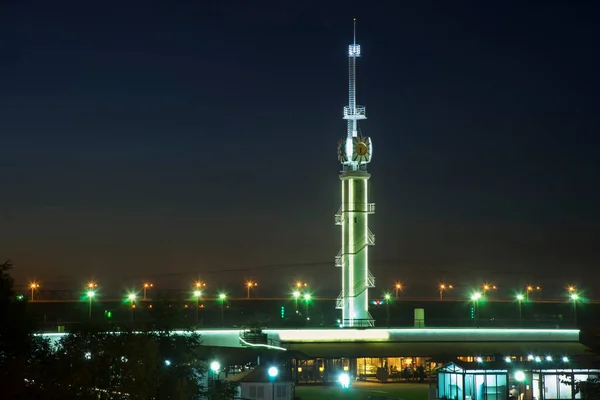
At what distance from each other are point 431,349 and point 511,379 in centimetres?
2037

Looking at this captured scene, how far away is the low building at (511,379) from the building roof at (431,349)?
1671 cm

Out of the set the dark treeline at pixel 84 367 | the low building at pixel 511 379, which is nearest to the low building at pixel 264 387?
the low building at pixel 511 379

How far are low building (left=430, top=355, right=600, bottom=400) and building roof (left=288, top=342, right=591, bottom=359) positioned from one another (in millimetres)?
16708

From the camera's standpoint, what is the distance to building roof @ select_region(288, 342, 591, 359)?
222ft

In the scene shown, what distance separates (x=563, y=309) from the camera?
14662 centimetres

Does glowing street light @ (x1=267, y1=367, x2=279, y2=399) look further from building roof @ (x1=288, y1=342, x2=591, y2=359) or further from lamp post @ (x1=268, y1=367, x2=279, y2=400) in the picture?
building roof @ (x1=288, y1=342, x2=591, y2=359)

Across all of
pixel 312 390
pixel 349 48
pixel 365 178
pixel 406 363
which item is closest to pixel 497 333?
pixel 406 363

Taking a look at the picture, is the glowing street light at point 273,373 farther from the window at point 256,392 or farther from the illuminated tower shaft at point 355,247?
the illuminated tower shaft at point 355,247

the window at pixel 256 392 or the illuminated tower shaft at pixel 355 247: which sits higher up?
the illuminated tower shaft at pixel 355 247

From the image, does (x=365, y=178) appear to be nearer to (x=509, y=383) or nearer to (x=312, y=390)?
(x=312, y=390)

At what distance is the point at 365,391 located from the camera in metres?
54.4

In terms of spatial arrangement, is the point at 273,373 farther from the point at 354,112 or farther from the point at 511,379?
the point at 354,112

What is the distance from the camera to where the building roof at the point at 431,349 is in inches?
2665

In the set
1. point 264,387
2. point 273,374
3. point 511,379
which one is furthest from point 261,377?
point 511,379
